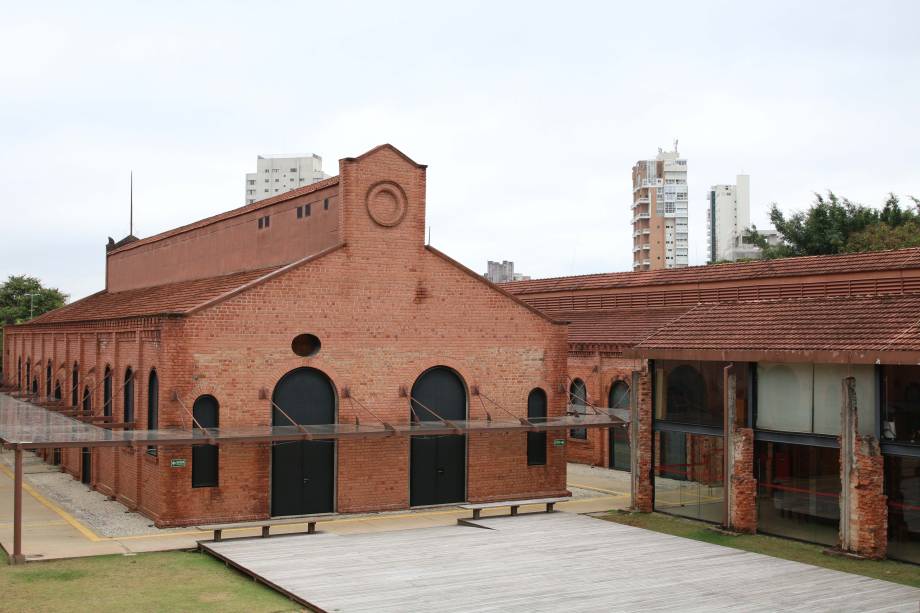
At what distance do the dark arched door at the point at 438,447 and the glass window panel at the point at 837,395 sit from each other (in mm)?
9063

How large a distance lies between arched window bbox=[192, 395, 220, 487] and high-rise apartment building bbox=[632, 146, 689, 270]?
88.5m

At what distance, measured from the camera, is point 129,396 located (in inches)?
1042

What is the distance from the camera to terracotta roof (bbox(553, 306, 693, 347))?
34688 mm

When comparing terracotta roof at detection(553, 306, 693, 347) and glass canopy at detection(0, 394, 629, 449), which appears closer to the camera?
glass canopy at detection(0, 394, 629, 449)

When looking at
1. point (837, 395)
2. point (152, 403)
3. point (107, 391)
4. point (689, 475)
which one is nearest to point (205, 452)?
point (152, 403)

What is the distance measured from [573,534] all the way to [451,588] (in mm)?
5712

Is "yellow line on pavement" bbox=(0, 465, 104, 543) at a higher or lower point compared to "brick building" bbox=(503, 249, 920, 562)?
lower

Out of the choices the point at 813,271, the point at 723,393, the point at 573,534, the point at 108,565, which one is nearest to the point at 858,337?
the point at 723,393

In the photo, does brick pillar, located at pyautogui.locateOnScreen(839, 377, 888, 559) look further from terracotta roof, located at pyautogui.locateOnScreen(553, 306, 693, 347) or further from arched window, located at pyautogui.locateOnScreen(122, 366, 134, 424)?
arched window, located at pyautogui.locateOnScreen(122, 366, 134, 424)

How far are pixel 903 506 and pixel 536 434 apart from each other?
10594mm

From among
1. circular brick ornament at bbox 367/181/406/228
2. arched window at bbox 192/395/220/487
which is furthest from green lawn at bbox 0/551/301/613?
circular brick ornament at bbox 367/181/406/228

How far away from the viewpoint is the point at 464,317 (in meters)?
26.7

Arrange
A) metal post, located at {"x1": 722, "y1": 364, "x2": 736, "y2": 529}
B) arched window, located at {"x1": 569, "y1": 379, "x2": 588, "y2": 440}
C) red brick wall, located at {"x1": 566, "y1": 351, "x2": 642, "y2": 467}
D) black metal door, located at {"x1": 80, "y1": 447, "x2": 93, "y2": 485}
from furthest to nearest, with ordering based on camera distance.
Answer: arched window, located at {"x1": 569, "y1": 379, "x2": 588, "y2": 440}, red brick wall, located at {"x1": 566, "y1": 351, "x2": 642, "y2": 467}, black metal door, located at {"x1": 80, "y1": 447, "x2": 93, "y2": 485}, metal post, located at {"x1": 722, "y1": 364, "x2": 736, "y2": 529}

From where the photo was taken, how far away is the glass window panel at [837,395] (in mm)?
19375
